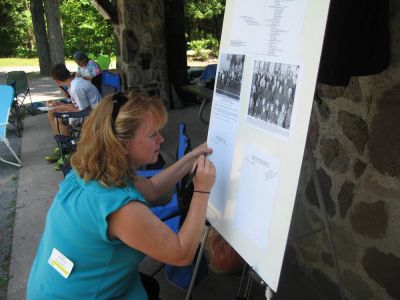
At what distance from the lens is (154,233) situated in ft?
4.08

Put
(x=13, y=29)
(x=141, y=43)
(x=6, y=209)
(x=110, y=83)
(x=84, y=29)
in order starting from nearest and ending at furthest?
(x=6, y=209) < (x=110, y=83) < (x=141, y=43) < (x=84, y=29) < (x=13, y=29)

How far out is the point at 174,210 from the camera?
2332 mm

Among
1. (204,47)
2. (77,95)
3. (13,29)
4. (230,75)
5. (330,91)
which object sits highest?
(230,75)

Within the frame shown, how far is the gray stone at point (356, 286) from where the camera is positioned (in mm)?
2025

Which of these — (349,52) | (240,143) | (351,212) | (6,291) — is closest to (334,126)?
(351,212)

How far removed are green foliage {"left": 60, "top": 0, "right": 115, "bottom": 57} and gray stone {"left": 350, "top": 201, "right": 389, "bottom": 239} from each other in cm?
1747

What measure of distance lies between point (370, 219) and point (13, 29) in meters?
21.8

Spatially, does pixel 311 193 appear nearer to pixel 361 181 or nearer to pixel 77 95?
pixel 361 181

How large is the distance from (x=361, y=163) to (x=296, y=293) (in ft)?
3.21

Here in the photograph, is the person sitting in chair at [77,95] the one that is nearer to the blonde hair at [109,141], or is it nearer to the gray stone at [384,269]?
the blonde hair at [109,141]

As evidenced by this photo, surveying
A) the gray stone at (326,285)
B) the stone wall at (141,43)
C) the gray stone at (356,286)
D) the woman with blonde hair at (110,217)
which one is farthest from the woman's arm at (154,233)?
the stone wall at (141,43)

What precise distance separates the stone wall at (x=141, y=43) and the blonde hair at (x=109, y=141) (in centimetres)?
445

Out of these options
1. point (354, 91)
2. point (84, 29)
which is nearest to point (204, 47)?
point (84, 29)

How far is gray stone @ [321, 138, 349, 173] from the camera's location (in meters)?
2.00
